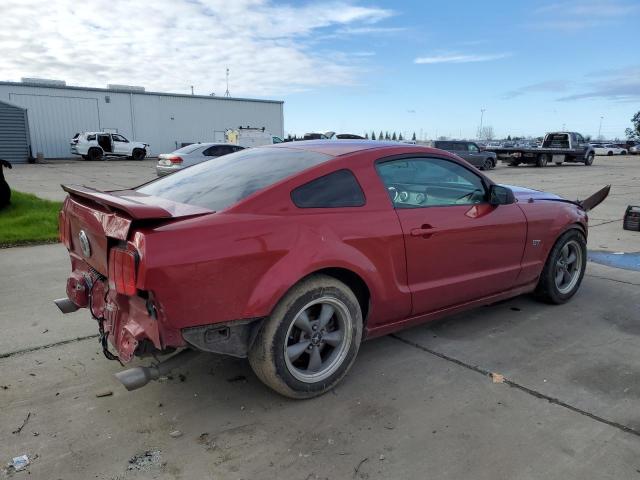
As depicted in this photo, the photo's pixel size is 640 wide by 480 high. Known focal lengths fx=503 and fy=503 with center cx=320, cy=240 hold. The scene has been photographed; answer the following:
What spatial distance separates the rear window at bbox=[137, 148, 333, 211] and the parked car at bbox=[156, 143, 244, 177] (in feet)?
44.3

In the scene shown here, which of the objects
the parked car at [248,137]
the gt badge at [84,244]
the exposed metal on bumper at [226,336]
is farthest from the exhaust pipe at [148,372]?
the parked car at [248,137]

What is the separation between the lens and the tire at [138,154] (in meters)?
33.2

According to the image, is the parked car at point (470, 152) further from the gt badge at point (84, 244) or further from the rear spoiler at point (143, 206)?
the gt badge at point (84, 244)

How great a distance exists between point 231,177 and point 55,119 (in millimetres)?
37270

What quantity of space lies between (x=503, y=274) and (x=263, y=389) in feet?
7.13

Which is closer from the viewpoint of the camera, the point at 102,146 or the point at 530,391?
the point at 530,391

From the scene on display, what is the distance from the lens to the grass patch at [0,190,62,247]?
7.26 m

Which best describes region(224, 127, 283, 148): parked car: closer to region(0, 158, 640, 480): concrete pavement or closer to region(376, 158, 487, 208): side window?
region(376, 158, 487, 208): side window

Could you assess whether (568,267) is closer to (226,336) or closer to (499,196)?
(499,196)

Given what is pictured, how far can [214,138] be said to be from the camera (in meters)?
42.3

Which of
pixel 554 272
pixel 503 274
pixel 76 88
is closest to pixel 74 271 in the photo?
pixel 503 274

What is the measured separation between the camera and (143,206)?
2623mm

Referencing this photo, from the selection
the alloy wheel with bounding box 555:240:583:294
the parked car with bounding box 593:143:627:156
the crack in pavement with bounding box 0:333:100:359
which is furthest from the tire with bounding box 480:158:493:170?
the parked car with bounding box 593:143:627:156

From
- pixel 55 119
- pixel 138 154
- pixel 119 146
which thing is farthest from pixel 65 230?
pixel 55 119
